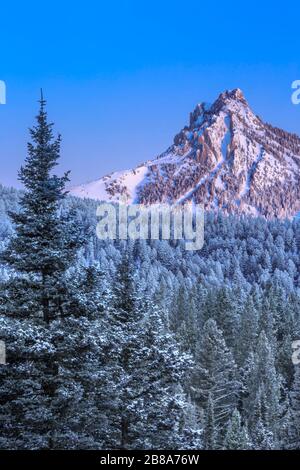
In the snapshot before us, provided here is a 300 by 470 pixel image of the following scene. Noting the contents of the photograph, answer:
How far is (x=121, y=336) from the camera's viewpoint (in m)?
21.2

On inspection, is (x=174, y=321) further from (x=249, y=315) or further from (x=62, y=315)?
(x=62, y=315)

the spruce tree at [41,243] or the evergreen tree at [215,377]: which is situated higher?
the spruce tree at [41,243]

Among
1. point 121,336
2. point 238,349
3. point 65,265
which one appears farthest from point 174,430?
point 238,349

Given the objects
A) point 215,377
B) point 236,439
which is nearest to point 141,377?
point 236,439

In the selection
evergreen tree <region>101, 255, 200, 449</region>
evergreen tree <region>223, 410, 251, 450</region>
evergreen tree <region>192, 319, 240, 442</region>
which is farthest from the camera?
evergreen tree <region>192, 319, 240, 442</region>

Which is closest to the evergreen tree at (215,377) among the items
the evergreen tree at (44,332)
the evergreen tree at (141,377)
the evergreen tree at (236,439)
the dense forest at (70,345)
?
the evergreen tree at (236,439)

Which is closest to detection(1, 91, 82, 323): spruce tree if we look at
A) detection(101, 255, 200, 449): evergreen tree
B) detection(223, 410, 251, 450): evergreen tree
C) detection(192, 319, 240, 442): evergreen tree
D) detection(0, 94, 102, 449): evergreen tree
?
detection(0, 94, 102, 449): evergreen tree

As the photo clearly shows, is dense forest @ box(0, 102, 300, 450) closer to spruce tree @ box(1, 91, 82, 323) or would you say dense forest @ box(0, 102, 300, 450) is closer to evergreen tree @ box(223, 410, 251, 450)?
spruce tree @ box(1, 91, 82, 323)

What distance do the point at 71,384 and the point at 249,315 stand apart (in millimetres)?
50797

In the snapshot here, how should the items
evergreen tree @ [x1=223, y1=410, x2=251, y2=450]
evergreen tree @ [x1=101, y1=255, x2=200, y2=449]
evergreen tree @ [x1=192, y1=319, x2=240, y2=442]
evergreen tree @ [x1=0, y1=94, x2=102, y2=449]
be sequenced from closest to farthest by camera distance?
1. evergreen tree @ [x1=0, y1=94, x2=102, y2=449]
2. evergreen tree @ [x1=101, y1=255, x2=200, y2=449]
3. evergreen tree @ [x1=223, y1=410, x2=251, y2=450]
4. evergreen tree @ [x1=192, y1=319, x2=240, y2=442]

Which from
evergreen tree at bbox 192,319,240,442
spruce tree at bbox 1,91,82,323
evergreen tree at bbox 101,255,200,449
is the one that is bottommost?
evergreen tree at bbox 192,319,240,442

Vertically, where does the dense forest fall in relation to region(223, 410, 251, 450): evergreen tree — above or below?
above

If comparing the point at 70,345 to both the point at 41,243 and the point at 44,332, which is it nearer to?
the point at 44,332

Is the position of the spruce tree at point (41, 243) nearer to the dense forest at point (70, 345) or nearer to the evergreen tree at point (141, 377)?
the dense forest at point (70, 345)
